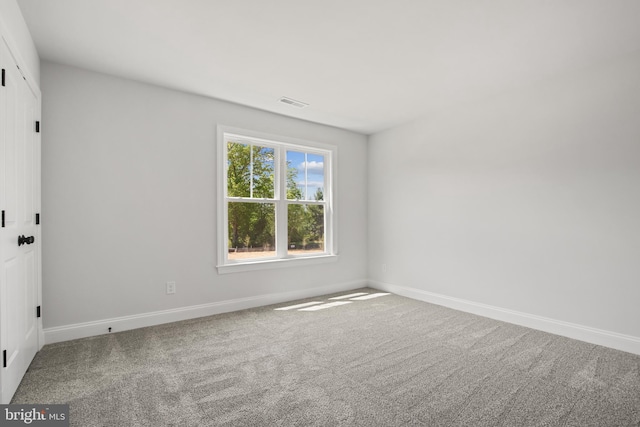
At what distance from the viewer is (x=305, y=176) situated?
16.0ft

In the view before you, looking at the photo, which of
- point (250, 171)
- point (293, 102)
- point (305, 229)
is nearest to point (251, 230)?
point (250, 171)

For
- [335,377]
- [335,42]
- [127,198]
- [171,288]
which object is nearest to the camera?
[335,377]

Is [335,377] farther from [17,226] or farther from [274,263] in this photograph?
[17,226]

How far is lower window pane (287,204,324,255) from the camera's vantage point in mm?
4695

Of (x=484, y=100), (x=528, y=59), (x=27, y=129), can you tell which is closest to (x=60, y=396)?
(x=27, y=129)

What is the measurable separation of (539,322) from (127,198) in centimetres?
440

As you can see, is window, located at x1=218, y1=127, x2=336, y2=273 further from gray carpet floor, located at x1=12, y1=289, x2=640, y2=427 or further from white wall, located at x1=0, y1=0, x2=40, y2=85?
white wall, located at x1=0, y1=0, x2=40, y2=85

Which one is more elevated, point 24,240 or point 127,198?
point 127,198

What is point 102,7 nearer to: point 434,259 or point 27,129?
point 27,129

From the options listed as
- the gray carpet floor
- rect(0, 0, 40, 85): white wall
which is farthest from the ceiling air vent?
the gray carpet floor

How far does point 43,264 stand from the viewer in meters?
2.90

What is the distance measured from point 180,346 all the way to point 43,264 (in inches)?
56.1

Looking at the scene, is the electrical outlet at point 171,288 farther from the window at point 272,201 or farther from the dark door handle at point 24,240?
the dark door handle at point 24,240

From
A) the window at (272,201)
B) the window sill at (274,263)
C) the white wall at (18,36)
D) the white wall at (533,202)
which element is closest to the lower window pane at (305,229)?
the window at (272,201)
